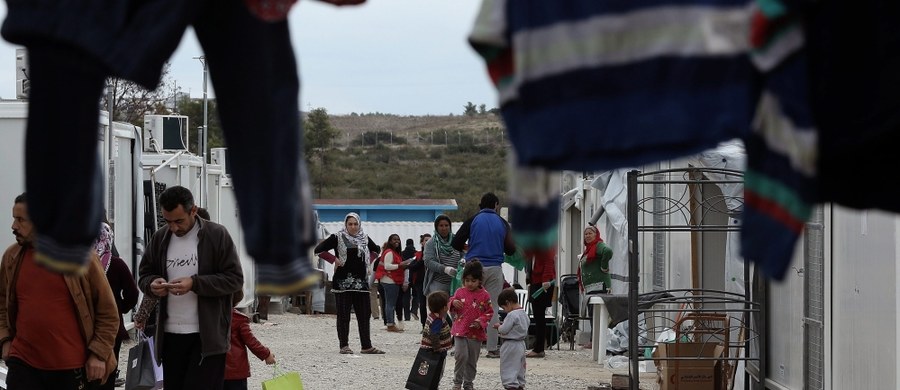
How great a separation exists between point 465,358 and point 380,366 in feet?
8.58

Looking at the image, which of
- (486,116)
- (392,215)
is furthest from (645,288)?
(486,116)

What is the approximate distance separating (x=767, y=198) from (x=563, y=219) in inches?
855

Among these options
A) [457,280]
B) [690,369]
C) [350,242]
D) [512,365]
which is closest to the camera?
[690,369]

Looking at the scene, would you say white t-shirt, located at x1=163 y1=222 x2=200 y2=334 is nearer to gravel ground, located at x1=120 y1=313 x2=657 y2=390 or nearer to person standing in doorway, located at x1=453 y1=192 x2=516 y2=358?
gravel ground, located at x1=120 y1=313 x2=657 y2=390

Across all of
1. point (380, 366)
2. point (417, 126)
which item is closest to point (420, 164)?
point (417, 126)

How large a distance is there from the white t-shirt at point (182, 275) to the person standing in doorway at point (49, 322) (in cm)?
61

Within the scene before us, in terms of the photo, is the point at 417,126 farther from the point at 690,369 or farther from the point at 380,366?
the point at 690,369

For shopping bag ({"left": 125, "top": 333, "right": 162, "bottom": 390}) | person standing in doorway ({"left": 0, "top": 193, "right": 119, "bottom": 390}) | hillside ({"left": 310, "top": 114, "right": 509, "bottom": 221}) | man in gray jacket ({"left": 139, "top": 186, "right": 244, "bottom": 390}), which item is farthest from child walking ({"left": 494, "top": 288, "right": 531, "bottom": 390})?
hillside ({"left": 310, "top": 114, "right": 509, "bottom": 221})

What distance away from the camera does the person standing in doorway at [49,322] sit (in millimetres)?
7086

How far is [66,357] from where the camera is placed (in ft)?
23.3

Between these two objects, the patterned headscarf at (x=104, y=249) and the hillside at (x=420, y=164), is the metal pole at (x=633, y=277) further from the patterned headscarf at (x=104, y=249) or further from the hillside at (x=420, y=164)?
the hillside at (x=420, y=164)

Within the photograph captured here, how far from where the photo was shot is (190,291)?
7801mm

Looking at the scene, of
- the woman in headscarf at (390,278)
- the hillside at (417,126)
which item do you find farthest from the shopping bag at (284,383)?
the hillside at (417,126)

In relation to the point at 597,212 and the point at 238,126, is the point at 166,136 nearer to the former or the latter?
the point at 597,212
